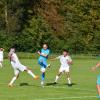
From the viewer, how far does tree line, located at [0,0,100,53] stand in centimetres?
8088

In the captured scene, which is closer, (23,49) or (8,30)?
(23,49)

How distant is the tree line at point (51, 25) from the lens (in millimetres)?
80875

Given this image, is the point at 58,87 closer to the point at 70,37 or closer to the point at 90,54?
the point at 90,54

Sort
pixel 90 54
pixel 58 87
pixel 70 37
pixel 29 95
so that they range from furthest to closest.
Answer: pixel 70 37 → pixel 90 54 → pixel 58 87 → pixel 29 95

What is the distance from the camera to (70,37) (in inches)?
3319

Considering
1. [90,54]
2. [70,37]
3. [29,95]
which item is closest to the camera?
[29,95]

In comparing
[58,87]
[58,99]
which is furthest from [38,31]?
[58,99]

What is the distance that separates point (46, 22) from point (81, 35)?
6.36 m

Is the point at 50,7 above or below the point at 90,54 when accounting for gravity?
above

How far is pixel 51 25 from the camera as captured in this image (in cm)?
8862

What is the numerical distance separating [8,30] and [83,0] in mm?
13803

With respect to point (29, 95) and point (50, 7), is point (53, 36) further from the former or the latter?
point (29, 95)

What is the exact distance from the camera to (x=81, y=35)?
279ft

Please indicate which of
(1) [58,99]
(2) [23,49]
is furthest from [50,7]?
(1) [58,99]
